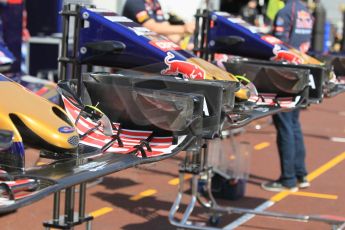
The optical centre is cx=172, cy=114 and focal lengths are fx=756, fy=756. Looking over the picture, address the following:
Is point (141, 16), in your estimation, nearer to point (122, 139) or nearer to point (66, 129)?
point (122, 139)

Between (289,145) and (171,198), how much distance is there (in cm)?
113

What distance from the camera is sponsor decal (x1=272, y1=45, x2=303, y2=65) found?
4855 millimetres

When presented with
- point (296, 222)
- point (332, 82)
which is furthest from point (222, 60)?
point (296, 222)

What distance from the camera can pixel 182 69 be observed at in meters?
3.80

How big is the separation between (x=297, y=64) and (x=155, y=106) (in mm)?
1752

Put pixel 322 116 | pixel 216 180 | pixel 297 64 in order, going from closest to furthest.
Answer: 1. pixel 297 64
2. pixel 216 180
3. pixel 322 116

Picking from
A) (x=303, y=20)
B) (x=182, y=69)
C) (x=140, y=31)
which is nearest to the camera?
(x=182, y=69)

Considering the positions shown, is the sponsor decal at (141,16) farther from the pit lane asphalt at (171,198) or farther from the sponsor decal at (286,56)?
the pit lane asphalt at (171,198)

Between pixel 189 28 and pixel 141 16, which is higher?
pixel 141 16

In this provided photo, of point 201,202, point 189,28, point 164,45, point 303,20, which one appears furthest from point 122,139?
point 303,20

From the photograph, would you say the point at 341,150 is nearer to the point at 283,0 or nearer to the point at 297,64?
the point at 283,0

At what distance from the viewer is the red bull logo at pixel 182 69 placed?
12.4ft

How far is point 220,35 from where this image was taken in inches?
195

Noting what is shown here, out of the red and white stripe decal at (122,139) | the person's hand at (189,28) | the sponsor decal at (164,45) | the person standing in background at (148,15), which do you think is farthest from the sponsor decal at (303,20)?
the red and white stripe decal at (122,139)
